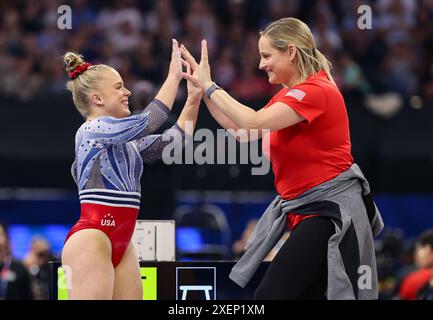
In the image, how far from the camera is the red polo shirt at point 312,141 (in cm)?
504

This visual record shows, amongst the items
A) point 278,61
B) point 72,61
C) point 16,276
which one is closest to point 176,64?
point 72,61

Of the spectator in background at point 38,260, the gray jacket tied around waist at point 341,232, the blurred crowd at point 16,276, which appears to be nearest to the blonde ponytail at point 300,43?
the gray jacket tied around waist at point 341,232

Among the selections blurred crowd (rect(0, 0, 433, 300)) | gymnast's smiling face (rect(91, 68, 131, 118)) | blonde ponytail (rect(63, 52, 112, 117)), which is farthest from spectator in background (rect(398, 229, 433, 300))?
blonde ponytail (rect(63, 52, 112, 117))

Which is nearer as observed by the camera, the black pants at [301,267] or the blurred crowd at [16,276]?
the black pants at [301,267]

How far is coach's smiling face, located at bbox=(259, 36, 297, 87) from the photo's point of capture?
17.0 feet

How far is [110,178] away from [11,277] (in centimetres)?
371

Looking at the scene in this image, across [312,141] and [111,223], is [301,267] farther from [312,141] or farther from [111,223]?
[111,223]

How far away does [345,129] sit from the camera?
5141 mm

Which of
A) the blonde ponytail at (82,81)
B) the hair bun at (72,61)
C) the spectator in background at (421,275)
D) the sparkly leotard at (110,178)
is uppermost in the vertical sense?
the hair bun at (72,61)

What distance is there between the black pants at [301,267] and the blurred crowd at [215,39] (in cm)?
554

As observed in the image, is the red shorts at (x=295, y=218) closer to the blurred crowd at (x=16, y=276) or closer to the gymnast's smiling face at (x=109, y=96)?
the gymnast's smiling face at (x=109, y=96)
